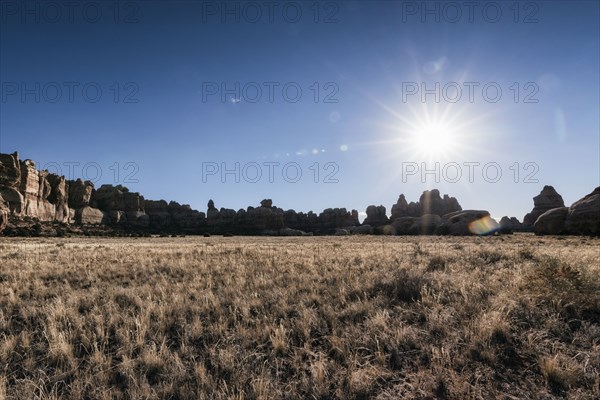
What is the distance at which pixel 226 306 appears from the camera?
7723mm

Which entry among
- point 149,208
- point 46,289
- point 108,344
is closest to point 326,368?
point 108,344

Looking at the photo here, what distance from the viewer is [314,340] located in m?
5.75

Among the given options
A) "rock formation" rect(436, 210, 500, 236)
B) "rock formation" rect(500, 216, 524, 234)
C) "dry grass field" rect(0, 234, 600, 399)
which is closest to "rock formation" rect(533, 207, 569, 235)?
"rock formation" rect(500, 216, 524, 234)

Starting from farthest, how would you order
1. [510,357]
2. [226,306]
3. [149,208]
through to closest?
[149,208] → [226,306] → [510,357]

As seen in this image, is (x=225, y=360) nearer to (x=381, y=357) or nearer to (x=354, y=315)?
(x=381, y=357)

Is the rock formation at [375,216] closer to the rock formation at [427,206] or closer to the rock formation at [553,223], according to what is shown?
the rock formation at [427,206]

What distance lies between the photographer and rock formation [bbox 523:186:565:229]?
7875 centimetres

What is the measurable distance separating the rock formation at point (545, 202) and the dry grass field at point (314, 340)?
3516 inches

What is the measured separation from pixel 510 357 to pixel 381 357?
6.65 feet

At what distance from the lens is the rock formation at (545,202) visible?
7875 centimetres

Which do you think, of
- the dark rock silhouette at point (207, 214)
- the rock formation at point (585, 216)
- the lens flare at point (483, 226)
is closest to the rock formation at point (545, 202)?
the dark rock silhouette at point (207, 214)

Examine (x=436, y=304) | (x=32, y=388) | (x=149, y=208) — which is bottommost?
(x=32, y=388)

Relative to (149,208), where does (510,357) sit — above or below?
below

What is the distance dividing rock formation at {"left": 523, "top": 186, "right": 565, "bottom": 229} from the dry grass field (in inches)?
3516
